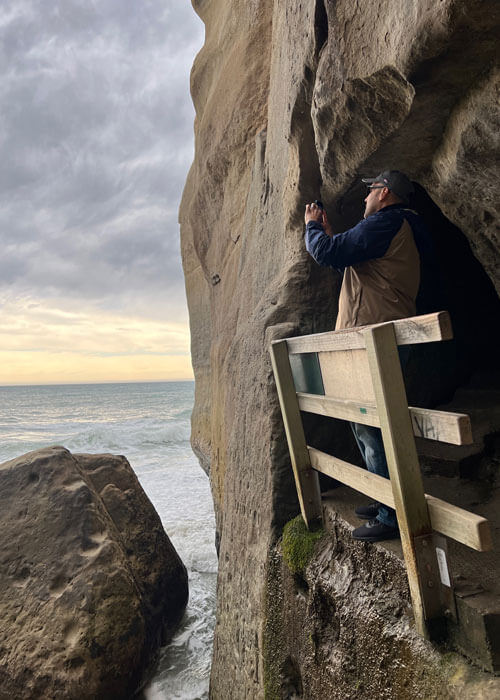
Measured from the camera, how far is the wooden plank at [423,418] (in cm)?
171

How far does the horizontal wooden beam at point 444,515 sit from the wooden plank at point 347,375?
1.16 feet

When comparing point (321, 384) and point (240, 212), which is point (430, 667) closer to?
point (321, 384)

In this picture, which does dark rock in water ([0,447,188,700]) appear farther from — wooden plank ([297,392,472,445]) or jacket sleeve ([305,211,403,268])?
jacket sleeve ([305,211,403,268])

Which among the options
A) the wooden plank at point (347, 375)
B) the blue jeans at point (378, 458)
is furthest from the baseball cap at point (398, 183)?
the blue jeans at point (378, 458)

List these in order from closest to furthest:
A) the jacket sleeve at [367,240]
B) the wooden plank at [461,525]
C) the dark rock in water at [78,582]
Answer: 1. the wooden plank at [461,525]
2. the jacket sleeve at [367,240]
3. the dark rock in water at [78,582]

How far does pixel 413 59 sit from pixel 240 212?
17.2ft

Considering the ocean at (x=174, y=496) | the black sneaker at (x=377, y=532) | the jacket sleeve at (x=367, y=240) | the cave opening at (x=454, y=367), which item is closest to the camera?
the black sneaker at (x=377, y=532)

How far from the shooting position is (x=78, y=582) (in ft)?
14.4

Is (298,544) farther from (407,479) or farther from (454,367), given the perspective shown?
(454,367)

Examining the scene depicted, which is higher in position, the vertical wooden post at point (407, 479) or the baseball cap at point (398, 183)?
the baseball cap at point (398, 183)

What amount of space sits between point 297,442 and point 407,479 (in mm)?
1180

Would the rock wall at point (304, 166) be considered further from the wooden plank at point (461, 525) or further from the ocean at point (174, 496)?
the wooden plank at point (461, 525)

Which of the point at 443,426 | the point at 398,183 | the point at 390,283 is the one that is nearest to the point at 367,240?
the point at 390,283

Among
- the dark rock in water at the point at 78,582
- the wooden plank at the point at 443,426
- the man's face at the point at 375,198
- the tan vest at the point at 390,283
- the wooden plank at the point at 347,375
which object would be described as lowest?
the dark rock in water at the point at 78,582
